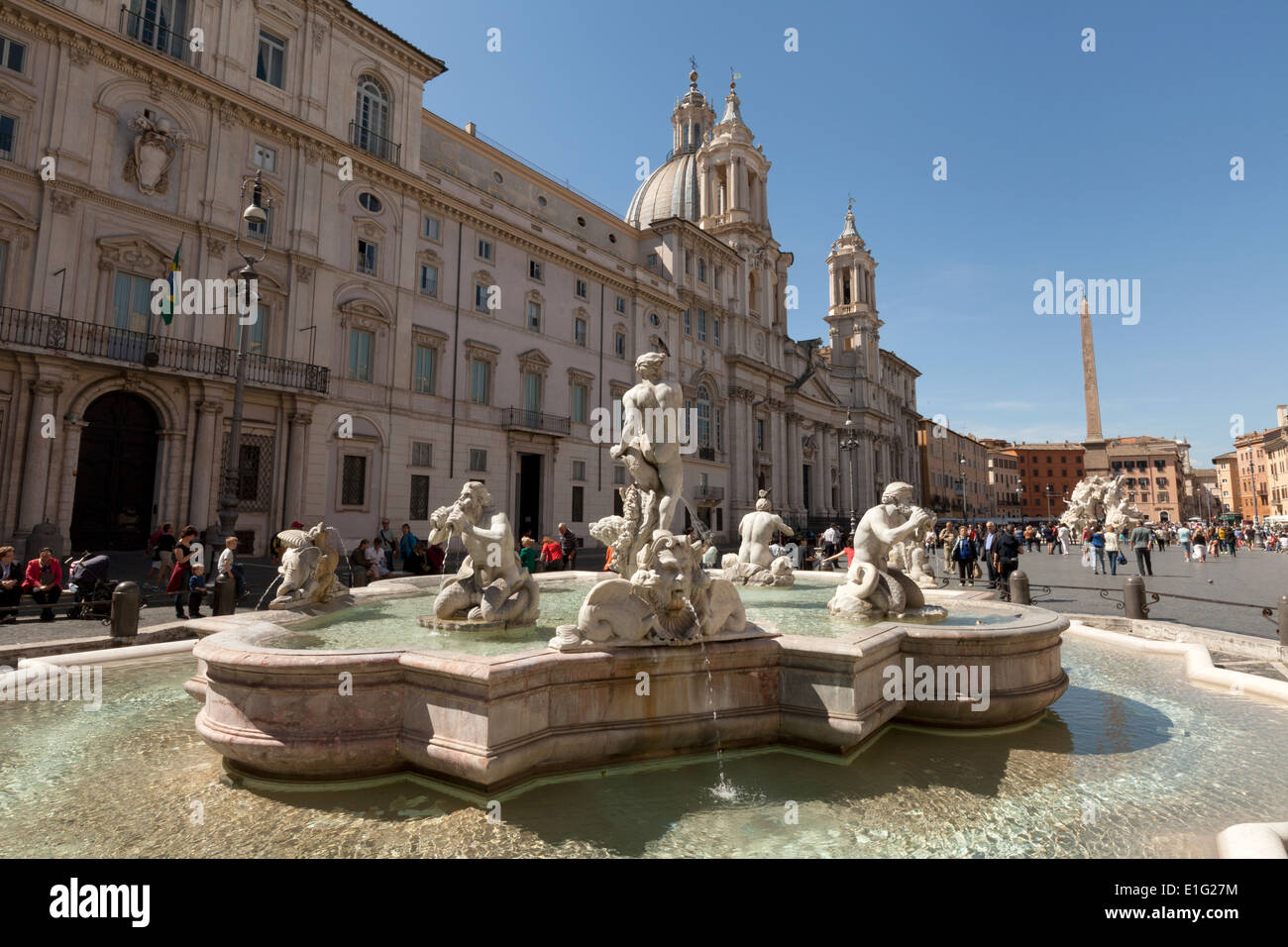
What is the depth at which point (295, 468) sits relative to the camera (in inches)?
743

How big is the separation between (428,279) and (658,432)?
1980cm

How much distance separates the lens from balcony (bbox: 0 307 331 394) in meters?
14.5

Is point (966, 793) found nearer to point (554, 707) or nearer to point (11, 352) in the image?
point (554, 707)

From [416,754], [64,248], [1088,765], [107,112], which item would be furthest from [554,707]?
[107,112]

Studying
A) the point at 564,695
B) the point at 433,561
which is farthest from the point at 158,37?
the point at 564,695

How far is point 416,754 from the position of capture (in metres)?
3.48

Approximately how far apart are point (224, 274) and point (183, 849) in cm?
1933

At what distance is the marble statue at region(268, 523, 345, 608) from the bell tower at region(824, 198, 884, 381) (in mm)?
64423

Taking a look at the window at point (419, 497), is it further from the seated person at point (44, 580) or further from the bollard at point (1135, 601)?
the bollard at point (1135, 601)

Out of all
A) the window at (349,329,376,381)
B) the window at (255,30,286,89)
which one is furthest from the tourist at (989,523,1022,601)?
the window at (255,30,286,89)

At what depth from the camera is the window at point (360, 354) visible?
21078 millimetres

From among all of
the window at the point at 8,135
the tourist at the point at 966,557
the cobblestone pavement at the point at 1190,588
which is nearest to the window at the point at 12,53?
the window at the point at 8,135

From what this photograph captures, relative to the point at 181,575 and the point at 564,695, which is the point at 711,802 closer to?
the point at 564,695

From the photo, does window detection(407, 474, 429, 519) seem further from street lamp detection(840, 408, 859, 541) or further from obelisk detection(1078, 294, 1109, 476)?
obelisk detection(1078, 294, 1109, 476)
